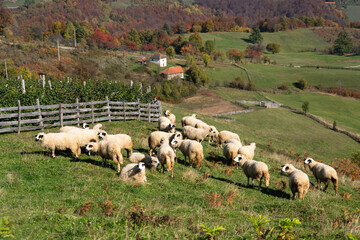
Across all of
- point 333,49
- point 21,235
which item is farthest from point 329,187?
point 333,49

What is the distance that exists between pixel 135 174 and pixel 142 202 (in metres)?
2.87

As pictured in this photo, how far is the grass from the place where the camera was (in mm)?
61062

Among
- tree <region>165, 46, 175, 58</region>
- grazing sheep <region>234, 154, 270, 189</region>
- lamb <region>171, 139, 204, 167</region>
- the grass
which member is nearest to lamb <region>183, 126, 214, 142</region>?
lamb <region>171, 139, 204, 167</region>

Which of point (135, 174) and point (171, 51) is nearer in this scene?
point (135, 174)

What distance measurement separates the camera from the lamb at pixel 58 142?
15391 mm

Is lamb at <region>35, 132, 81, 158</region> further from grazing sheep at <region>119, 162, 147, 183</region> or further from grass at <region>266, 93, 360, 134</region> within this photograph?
grass at <region>266, 93, 360, 134</region>

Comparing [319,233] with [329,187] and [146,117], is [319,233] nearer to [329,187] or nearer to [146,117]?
[329,187]

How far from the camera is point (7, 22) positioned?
11975cm

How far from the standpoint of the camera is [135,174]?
13.0 meters

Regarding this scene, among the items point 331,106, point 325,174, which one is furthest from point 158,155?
point 331,106

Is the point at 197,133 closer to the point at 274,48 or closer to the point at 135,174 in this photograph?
the point at 135,174

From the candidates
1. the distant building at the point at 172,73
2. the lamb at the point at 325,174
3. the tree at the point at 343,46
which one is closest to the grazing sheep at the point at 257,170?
the lamb at the point at 325,174

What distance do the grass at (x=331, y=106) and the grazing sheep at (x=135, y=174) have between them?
52.9 meters

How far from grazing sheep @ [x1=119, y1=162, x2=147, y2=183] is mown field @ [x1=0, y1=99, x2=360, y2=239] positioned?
0.40 meters
